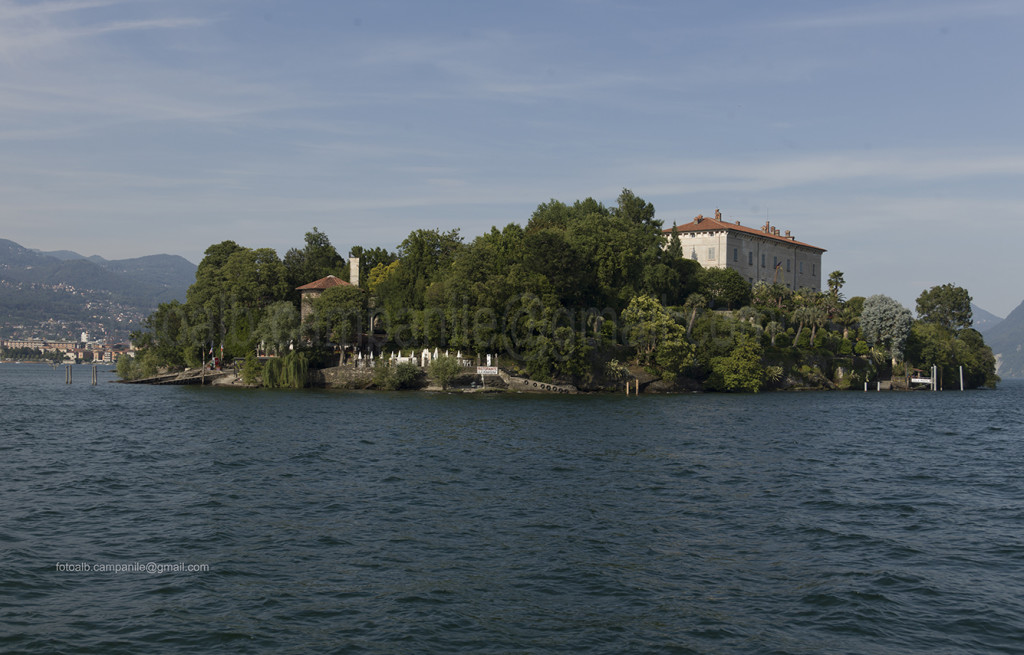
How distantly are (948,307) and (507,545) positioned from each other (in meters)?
137

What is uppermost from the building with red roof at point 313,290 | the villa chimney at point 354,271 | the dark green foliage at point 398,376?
the villa chimney at point 354,271

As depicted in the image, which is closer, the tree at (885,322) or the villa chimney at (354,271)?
the tree at (885,322)

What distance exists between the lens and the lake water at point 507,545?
1300 cm

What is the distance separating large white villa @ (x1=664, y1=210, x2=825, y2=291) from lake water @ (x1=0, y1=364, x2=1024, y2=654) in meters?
70.7

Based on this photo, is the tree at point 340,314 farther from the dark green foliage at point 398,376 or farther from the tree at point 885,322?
the tree at point 885,322

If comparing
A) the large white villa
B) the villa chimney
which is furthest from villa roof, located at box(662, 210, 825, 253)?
the villa chimney

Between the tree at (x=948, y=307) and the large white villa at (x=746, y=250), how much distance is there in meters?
27.1

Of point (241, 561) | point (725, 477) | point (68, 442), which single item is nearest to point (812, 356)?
point (725, 477)

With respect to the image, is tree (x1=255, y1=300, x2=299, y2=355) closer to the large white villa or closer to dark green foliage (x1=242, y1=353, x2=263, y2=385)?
dark green foliage (x1=242, y1=353, x2=263, y2=385)

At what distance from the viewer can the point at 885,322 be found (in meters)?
99.9

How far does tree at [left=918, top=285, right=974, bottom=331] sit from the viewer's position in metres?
134

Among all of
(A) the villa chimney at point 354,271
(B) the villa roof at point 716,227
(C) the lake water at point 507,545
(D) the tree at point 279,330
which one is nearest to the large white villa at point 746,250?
(B) the villa roof at point 716,227

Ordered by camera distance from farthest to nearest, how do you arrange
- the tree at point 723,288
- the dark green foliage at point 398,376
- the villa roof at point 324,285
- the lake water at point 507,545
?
the tree at point 723,288
the villa roof at point 324,285
the dark green foliage at point 398,376
the lake water at point 507,545

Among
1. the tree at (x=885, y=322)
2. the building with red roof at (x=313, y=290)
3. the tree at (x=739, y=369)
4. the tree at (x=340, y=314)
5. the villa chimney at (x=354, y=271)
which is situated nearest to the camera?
the tree at (x=739, y=369)
